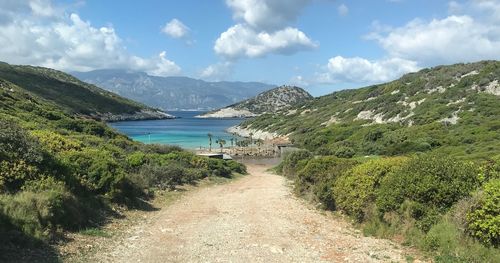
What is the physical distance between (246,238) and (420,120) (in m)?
86.2

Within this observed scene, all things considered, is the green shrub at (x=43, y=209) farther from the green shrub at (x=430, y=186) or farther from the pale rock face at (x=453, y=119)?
the pale rock face at (x=453, y=119)

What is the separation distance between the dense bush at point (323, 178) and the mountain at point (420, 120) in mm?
23870

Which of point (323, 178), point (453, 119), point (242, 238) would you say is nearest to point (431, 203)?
point (242, 238)

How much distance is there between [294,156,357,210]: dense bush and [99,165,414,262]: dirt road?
825mm

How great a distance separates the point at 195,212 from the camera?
16141 millimetres

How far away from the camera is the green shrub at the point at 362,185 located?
566 inches

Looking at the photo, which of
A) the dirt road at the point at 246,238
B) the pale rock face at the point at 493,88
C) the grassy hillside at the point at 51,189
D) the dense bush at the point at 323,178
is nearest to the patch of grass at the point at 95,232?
the grassy hillside at the point at 51,189

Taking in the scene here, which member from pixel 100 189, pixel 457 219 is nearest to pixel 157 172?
pixel 100 189

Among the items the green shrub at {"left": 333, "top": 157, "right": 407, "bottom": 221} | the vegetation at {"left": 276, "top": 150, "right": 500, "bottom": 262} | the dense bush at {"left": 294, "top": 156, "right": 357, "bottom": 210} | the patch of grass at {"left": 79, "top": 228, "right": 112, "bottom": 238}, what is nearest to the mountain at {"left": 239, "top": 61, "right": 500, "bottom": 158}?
the dense bush at {"left": 294, "top": 156, "right": 357, "bottom": 210}

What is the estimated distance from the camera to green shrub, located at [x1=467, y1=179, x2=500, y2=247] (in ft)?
30.3

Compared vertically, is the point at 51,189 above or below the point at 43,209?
above

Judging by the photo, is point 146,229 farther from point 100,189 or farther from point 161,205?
point 161,205

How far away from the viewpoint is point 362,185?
14820 mm

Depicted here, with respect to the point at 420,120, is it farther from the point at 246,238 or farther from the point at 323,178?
the point at 246,238
